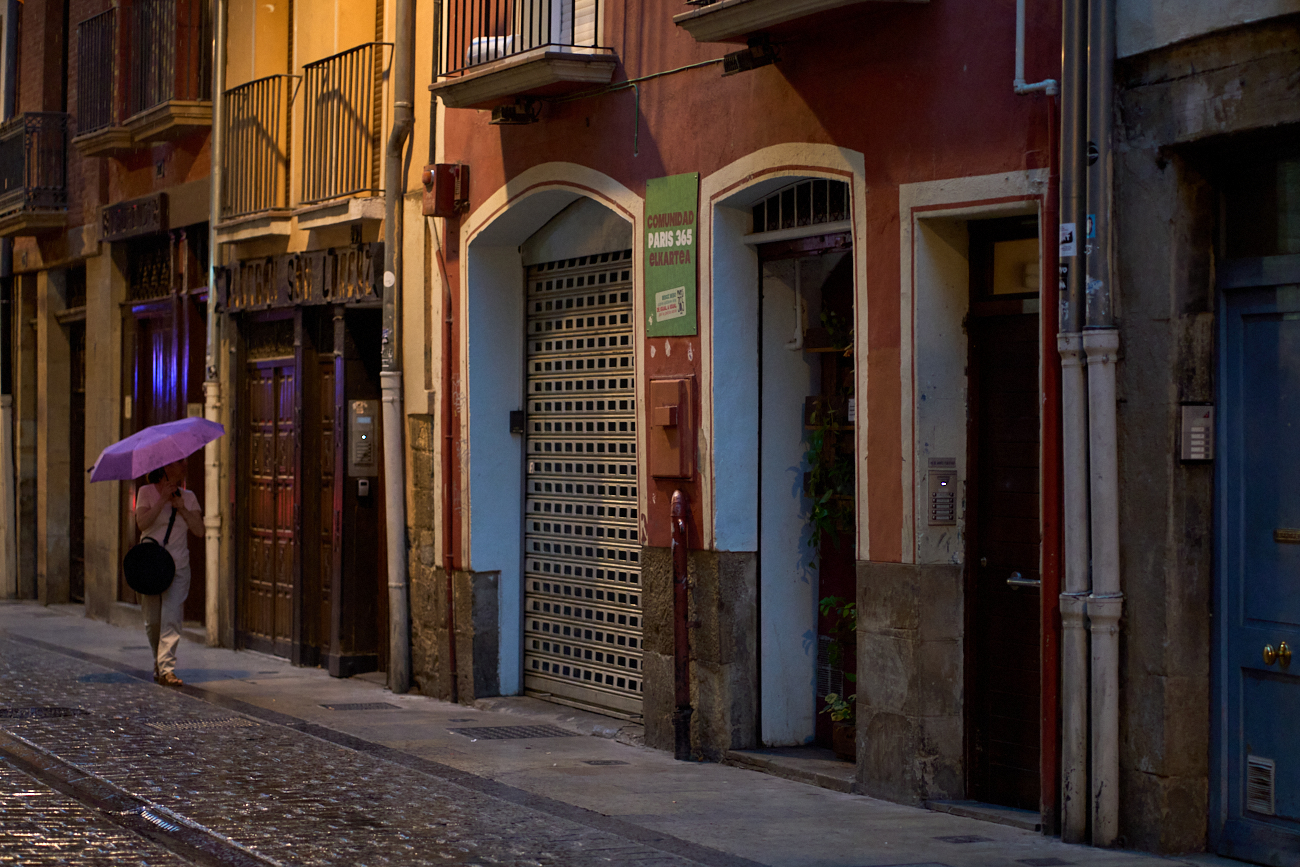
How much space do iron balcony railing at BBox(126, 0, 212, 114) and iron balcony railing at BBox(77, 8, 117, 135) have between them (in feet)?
3.01

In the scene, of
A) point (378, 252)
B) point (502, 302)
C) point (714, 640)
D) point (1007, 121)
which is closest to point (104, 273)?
point (378, 252)

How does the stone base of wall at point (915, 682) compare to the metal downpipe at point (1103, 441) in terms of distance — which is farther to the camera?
the stone base of wall at point (915, 682)

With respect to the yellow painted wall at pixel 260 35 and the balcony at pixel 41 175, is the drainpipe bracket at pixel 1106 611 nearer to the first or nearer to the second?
the yellow painted wall at pixel 260 35

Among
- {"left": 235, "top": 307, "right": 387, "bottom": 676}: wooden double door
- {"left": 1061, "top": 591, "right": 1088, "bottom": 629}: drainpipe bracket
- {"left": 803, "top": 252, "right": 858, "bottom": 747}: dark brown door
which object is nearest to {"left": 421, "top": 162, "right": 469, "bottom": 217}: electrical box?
{"left": 235, "top": 307, "right": 387, "bottom": 676}: wooden double door

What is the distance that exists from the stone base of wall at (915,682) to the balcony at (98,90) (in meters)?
12.0

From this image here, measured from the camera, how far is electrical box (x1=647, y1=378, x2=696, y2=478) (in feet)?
34.2

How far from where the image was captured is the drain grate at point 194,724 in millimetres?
10953

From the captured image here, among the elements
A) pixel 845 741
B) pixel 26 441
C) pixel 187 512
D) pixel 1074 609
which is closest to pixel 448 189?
pixel 187 512

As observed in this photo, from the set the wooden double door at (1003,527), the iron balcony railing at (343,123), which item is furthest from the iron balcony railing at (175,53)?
the wooden double door at (1003,527)

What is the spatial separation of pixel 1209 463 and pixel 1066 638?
40.1 inches

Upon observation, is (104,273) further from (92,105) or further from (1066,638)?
(1066,638)

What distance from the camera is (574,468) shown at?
490 inches

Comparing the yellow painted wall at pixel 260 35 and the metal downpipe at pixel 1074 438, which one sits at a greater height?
the yellow painted wall at pixel 260 35

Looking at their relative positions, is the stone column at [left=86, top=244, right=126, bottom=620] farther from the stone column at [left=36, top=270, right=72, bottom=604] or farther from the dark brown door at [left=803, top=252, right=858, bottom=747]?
the dark brown door at [left=803, top=252, right=858, bottom=747]
